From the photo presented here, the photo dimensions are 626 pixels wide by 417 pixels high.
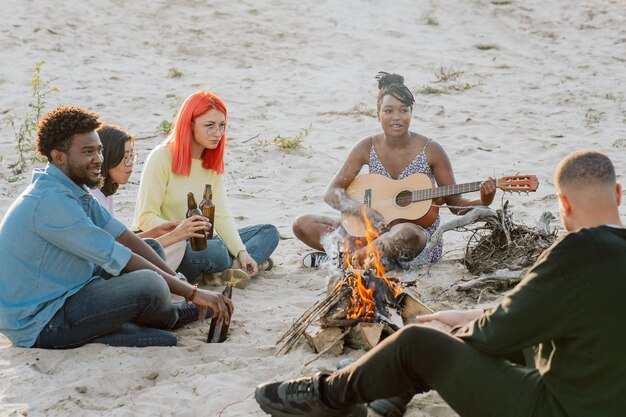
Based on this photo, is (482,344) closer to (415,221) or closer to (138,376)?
(138,376)

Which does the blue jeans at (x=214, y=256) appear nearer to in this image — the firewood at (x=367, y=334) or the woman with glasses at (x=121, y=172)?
the woman with glasses at (x=121, y=172)

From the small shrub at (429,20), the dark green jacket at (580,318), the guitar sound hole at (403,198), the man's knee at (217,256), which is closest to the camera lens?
the dark green jacket at (580,318)

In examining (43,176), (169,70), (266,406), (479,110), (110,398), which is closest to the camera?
(266,406)

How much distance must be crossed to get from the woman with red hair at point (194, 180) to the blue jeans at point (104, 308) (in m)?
1.19

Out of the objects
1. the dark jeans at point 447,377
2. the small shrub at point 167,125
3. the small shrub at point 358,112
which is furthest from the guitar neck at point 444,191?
the small shrub at point 358,112

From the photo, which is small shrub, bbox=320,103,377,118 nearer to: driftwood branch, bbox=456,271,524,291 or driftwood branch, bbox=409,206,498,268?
driftwood branch, bbox=409,206,498,268

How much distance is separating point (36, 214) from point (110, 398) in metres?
1.07

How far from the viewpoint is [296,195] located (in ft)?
28.0

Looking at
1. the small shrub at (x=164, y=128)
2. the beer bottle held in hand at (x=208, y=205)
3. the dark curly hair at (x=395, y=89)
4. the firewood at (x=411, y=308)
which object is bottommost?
the firewood at (x=411, y=308)

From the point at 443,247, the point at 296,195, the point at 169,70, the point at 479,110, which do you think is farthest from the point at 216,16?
the point at 443,247

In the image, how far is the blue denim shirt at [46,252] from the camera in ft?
14.9

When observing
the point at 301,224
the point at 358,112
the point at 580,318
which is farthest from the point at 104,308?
the point at 358,112

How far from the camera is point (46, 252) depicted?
15.3 feet

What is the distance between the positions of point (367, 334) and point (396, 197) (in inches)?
92.8
